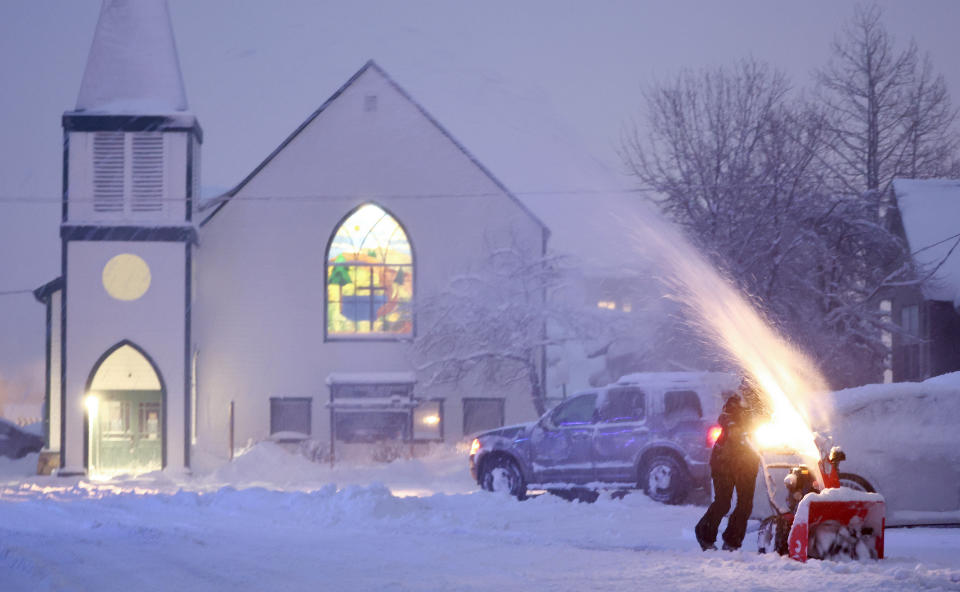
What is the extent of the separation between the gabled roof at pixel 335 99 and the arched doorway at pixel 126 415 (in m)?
5.22

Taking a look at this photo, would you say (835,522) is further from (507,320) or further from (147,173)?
(147,173)

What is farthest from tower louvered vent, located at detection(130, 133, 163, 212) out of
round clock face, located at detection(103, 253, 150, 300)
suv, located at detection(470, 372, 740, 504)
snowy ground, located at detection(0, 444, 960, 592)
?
suv, located at detection(470, 372, 740, 504)

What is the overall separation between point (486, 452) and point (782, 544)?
10.0m

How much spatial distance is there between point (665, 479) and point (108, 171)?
20917 millimetres

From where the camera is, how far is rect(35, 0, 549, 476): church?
33.6 metres

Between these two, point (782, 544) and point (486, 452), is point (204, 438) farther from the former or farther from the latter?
point (782, 544)

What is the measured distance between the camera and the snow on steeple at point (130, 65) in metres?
34.0

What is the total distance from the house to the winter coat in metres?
20.1

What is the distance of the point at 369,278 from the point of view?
Result: 3681 cm

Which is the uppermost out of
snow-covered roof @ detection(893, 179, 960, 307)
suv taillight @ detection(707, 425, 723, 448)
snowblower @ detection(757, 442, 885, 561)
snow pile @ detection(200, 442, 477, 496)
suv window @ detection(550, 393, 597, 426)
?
snow-covered roof @ detection(893, 179, 960, 307)

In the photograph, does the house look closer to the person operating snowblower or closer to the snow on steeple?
the person operating snowblower

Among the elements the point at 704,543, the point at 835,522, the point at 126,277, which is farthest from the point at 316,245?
the point at 835,522

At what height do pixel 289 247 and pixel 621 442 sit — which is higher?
pixel 289 247

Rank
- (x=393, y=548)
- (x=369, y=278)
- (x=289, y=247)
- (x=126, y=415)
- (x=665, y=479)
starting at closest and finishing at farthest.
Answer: (x=393, y=548) → (x=665, y=479) → (x=126, y=415) → (x=289, y=247) → (x=369, y=278)
